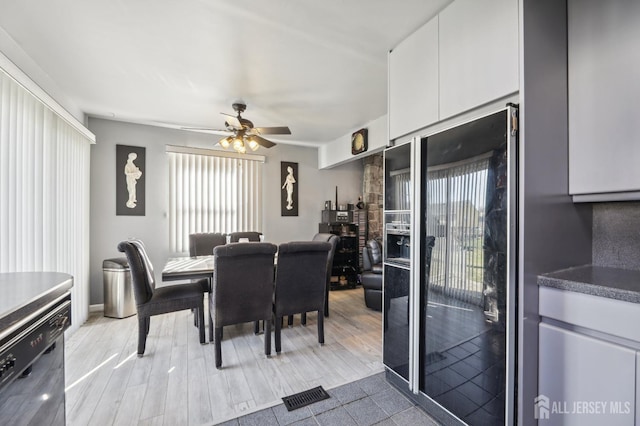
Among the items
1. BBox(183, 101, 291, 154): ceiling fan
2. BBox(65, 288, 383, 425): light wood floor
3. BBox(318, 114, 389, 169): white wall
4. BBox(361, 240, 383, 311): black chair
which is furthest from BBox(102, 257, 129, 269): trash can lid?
BBox(318, 114, 389, 169): white wall

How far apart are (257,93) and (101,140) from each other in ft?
8.28

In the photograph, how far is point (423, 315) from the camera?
1.71 meters

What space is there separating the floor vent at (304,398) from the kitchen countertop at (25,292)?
1.48 meters

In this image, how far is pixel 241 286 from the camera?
2.29 metres

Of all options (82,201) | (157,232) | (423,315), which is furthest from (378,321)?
(82,201)

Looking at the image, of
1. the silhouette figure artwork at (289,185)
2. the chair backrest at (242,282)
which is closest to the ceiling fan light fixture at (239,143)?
the chair backrest at (242,282)

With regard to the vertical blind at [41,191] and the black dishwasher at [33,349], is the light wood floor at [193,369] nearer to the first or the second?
the black dishwasher at [33,349]

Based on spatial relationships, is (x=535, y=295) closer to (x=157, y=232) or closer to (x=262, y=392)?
(x=262, y=392)

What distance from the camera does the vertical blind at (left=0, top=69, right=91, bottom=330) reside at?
197 centimetres

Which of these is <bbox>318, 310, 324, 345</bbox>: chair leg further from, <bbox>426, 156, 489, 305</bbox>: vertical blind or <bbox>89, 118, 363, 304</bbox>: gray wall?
<bbox>89, 118, 363, 304</bbox>: gray wall

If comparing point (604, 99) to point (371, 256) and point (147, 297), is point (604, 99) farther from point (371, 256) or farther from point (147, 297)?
point (147, 297)

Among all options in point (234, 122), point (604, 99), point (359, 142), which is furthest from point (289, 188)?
point (604, 99)

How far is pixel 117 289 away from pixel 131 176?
159 centimetres

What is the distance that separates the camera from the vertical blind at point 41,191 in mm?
1967
